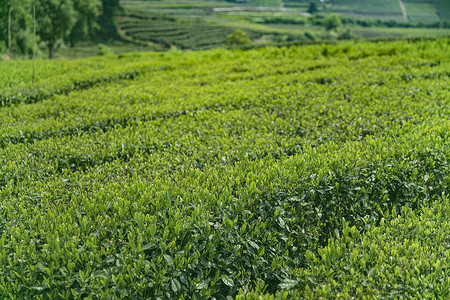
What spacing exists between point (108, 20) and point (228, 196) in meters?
80.4

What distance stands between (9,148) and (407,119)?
829 cm

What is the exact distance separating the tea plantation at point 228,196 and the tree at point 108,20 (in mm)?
73213

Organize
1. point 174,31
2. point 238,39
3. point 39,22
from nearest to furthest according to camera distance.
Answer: point 39,22 < point 238,39 < point 174,31

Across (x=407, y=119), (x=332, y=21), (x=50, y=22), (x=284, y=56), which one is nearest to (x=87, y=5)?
(x=50, y=22)

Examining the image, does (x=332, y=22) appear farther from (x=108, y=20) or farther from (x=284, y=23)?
(x=108, y=20)

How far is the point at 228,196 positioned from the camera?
14.1 ft

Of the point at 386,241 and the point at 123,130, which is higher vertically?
the point at 123,130

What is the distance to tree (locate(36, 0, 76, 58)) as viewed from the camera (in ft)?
116

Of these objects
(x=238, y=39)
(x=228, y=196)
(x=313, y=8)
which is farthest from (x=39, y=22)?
(x=313, y=8)

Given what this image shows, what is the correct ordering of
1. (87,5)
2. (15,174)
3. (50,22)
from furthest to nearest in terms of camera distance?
1. (87,5)
2. (50,22)
3. (15,174)

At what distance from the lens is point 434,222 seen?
4.25 m

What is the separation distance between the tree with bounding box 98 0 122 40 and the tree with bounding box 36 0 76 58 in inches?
1469

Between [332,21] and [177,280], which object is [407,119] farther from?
[332,21]

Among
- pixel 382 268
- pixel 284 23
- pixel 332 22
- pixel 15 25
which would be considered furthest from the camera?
pixel 284 23
